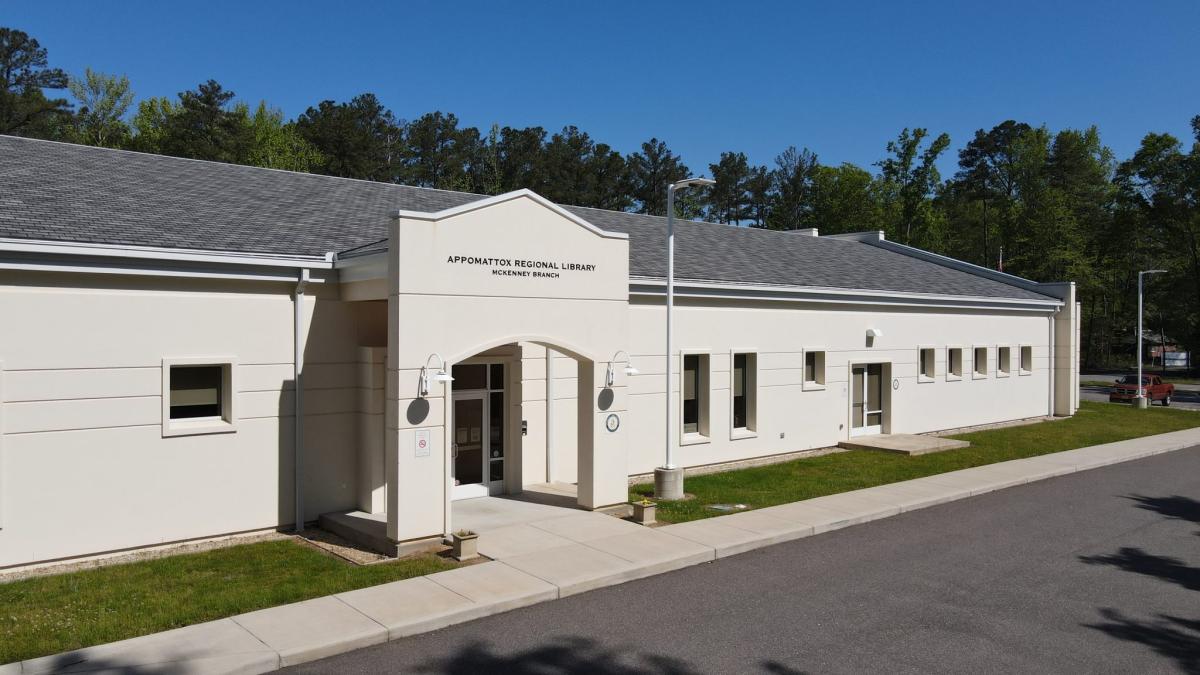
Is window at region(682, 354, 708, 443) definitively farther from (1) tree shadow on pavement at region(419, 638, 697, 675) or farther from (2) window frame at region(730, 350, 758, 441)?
(1) tree shadow on pavement at region(419, 638, 697, 675)

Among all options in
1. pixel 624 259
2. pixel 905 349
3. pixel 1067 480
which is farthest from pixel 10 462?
pixel 905 349

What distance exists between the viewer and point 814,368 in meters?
21.5

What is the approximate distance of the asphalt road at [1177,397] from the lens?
3853cm

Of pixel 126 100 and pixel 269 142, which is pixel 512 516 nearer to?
pixel 269 142

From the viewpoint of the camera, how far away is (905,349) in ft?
77.9

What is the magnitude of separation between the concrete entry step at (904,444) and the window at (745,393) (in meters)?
3.58

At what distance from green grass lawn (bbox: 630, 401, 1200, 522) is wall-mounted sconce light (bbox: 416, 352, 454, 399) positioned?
447cm

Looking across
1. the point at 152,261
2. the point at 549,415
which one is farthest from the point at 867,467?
the point at 152,261

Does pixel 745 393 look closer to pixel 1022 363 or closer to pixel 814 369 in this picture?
pixel 814 369

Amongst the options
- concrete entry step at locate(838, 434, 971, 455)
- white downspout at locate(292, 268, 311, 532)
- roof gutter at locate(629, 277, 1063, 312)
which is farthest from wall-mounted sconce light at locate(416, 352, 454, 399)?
concrete entry step at locate(838, 434, 971, 455)

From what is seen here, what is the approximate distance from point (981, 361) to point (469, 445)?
63.4ft

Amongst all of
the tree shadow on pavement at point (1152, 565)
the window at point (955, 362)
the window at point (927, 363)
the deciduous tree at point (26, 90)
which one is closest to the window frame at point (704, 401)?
the tree shadow on pavement at point (1152, 565)

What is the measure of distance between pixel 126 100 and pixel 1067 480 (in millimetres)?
60679

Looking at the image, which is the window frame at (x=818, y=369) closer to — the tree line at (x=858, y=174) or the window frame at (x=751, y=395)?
the window frame at (x=751, y=395)
